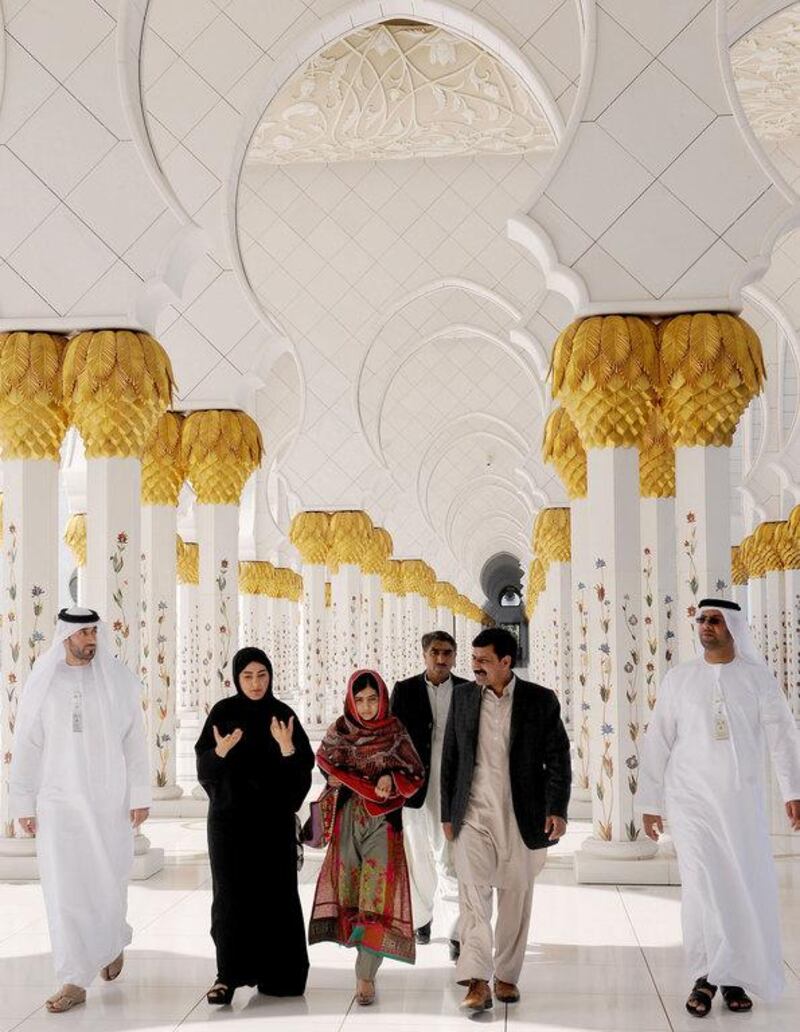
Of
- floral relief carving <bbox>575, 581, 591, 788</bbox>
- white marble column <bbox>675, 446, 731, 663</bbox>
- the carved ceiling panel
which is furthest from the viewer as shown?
the carved ceiling panel

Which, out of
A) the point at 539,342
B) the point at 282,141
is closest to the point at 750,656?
the point at 539,342

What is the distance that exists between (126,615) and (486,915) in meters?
2.37

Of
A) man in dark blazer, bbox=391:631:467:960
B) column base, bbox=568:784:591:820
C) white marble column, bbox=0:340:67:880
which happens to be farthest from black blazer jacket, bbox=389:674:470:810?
column base, bbox=568:784:591:820

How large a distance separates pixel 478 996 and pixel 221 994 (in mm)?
661

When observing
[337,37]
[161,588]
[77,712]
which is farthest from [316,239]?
[77,712]

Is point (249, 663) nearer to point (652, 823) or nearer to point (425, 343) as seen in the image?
point (652, 823)

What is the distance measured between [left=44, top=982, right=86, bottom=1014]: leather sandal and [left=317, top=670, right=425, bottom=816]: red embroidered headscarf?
2.79ft

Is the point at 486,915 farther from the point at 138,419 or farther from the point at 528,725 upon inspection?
the point at 138,419

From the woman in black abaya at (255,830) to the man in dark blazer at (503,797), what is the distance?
A: 0.43 m

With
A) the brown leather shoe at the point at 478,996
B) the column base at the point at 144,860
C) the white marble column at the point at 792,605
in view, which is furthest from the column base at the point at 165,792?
the white marble column at the point at 792,605

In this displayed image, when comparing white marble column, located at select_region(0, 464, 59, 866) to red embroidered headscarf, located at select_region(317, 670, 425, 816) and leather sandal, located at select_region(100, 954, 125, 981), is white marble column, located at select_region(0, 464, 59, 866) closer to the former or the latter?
leather sandal, located at select_region(100, 954, 125, 981)

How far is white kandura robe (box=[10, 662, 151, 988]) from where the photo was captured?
11.4 ft

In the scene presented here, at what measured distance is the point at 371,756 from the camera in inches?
138

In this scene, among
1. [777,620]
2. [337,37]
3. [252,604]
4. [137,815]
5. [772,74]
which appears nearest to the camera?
[137,815]
